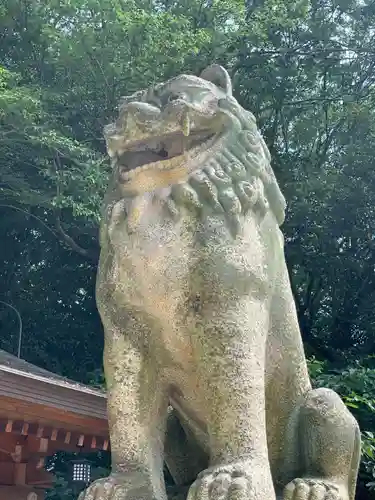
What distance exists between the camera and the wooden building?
13.4ft

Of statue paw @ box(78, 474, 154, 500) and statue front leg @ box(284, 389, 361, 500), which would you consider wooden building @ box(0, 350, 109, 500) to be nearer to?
statue paw @ box(78, 474, 154, 500)

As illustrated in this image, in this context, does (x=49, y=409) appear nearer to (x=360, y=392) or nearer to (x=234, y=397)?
(x=234, y=397)

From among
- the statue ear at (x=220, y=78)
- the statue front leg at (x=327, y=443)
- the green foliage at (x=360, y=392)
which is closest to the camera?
the statue front leg at (x=327, y=443)

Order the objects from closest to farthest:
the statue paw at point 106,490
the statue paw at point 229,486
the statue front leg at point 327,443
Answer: the statue paw at point 229,486, the statue paw at point 106,490, the statue front leg at point 327,443

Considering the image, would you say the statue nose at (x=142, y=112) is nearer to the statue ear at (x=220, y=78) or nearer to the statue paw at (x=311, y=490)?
the statue ear at (x=220, y=78)

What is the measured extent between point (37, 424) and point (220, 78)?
296 cm

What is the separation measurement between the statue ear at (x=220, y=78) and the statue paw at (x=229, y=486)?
1.07 metres

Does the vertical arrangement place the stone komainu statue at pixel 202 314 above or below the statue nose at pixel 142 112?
below

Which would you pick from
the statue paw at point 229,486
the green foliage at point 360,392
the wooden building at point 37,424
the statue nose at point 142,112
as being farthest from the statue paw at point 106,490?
the green foliage at point 360,392

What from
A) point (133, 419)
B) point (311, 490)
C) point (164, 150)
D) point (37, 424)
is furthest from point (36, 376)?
point (311, 490)

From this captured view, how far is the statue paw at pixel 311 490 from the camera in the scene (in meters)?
1.80

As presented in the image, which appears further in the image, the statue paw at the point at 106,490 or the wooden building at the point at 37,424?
the wooden building at the point at 37,424

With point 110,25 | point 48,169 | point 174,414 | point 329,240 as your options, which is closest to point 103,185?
point 48,169

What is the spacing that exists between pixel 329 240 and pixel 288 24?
8.61 ft
